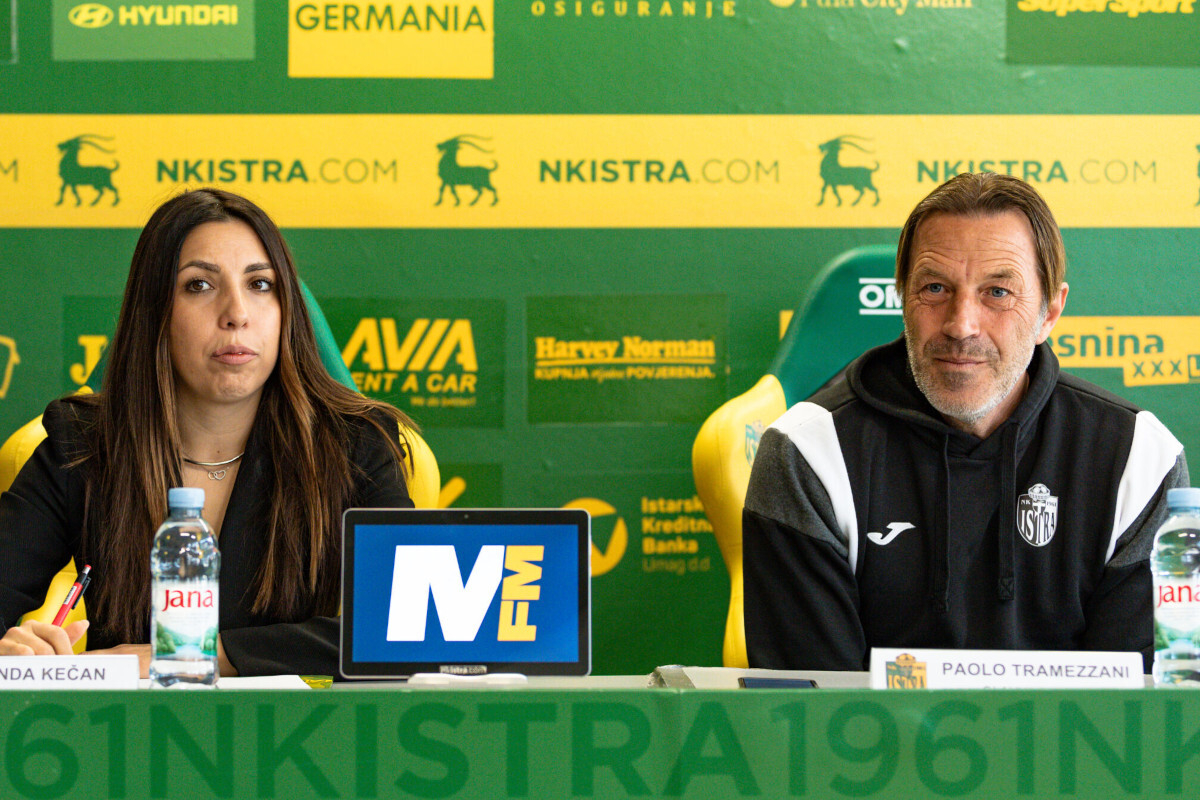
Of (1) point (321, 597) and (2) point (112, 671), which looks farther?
(1) point (321, 597)

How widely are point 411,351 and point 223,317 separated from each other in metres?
1.04

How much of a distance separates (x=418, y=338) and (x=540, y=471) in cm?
41

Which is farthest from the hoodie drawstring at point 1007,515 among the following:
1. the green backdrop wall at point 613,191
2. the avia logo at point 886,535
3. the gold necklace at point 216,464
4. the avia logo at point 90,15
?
the avia logo at point 90,15

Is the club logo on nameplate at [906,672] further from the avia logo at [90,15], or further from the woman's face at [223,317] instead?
the avia logo at [90,15]

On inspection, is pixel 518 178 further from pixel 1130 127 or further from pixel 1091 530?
pixel 1091 530

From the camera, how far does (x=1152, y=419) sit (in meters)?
1.39

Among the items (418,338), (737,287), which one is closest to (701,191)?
(737,287)

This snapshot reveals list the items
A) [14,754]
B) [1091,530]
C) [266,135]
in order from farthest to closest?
[266,135] < [1091,530] < [14,754]

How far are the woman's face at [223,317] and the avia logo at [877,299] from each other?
1.18 meters

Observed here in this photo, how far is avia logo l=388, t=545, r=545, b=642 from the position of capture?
98 centimetres

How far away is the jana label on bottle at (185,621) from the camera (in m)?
0.91

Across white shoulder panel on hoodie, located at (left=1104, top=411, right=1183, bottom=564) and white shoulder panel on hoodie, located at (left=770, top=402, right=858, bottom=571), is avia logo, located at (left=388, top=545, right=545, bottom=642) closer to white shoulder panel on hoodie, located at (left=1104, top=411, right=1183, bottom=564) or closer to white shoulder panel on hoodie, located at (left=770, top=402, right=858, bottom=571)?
white shoulder panel on hoodie, located at (left=770, top=402, right=858, bottom=571)

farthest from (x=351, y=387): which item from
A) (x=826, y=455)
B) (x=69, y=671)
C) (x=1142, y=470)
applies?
(x=1142, y=470)

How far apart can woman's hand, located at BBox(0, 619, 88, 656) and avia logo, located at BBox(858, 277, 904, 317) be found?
1.59m
